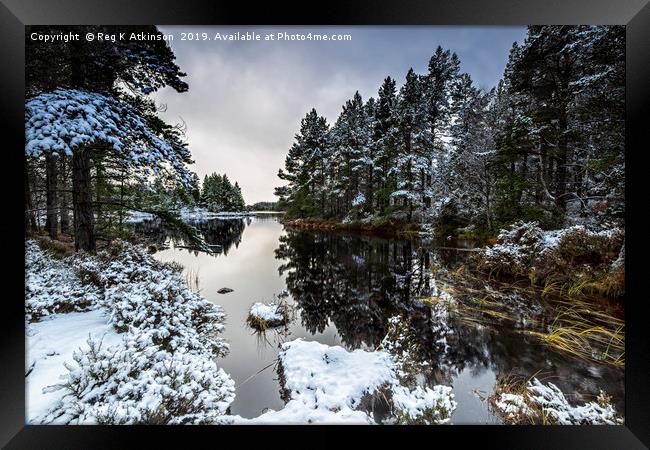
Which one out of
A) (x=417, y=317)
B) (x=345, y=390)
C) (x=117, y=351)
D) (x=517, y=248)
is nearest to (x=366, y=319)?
(x=417, y=317)

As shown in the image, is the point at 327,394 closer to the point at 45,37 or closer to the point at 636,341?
the point at 636,341

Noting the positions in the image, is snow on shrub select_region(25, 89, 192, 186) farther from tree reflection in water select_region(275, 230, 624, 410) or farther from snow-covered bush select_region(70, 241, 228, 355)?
tree reflection in water select_region(275, 230, 624, 410)

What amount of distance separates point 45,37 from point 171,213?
124 inches

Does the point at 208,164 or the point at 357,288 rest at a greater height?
the point at 208,164

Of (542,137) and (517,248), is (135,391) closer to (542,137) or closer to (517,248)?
(517,248)

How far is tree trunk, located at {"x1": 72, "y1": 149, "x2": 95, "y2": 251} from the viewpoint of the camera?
4621mm

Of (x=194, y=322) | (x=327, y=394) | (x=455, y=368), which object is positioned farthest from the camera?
(x=194, y=322)

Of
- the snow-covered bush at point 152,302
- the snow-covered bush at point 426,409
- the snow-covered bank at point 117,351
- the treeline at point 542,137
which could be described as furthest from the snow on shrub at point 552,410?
the snow-covered bush at point 152,302

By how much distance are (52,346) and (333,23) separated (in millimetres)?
5694

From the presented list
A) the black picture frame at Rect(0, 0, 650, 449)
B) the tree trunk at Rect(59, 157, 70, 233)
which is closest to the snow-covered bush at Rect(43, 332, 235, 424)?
the black picture frame at Rect(0, 0, 650, 449)

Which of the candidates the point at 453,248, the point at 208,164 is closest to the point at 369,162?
the point at 453,248

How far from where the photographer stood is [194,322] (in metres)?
4.46

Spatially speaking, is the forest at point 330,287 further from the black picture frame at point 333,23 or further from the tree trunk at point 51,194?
the black picture frame at point 333,23

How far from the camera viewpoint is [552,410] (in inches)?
101
